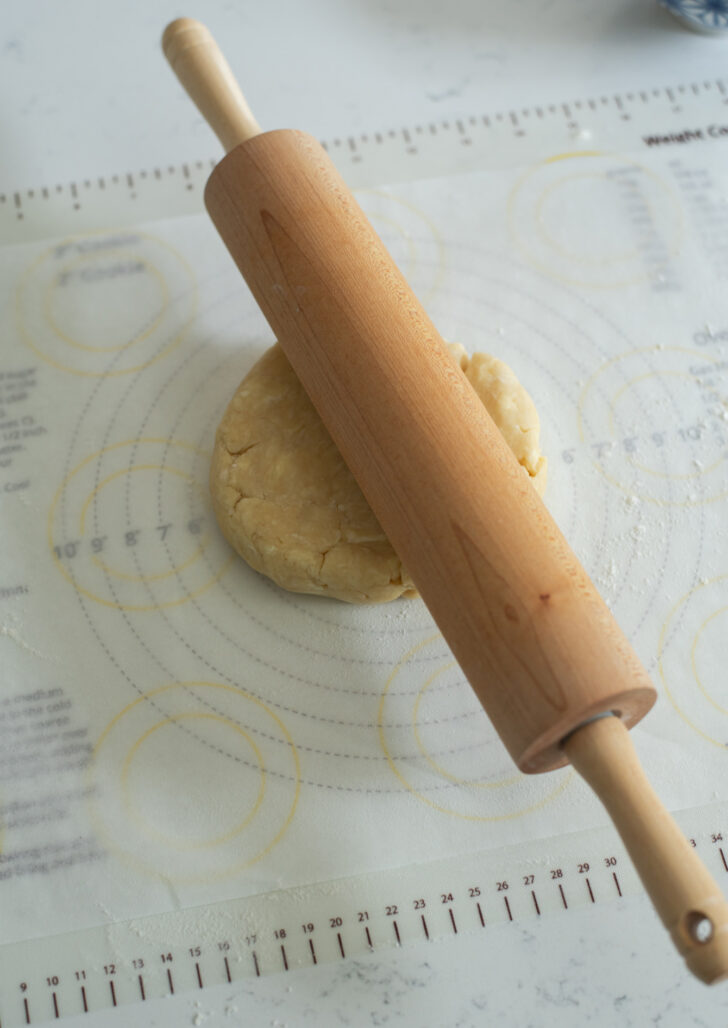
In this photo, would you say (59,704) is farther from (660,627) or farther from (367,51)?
(367,51)

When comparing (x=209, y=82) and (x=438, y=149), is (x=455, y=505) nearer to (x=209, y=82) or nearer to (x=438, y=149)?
(x=209, y=82)

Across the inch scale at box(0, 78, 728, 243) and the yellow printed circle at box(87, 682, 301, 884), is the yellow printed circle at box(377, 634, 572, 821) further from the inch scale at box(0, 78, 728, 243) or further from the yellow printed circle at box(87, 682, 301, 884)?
the inch scale at box(0, 78, 728, 243)

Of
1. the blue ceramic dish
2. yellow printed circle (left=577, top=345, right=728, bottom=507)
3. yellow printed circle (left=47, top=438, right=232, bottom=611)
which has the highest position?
the blue ceramic dish

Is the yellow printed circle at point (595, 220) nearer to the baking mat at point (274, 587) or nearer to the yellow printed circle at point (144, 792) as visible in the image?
the baking mat at point (274, 587)

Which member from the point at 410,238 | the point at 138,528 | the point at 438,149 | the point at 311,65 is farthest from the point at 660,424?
the point at 311,65

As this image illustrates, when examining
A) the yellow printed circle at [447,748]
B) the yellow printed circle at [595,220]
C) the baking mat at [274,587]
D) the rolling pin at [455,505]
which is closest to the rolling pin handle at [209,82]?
the rolling pin at [455,505]

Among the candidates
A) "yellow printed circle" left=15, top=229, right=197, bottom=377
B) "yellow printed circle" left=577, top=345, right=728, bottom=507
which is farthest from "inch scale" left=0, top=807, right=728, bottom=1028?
"yellow printed circle" left=15, top=229, right=197, bottom=377
